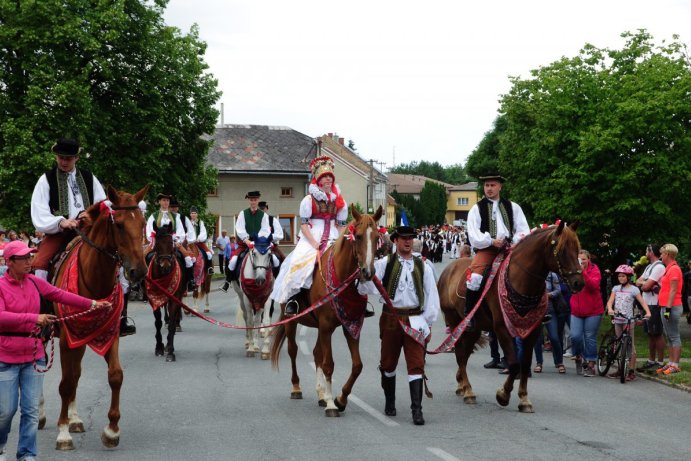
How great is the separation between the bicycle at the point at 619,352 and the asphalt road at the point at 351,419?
0.36m

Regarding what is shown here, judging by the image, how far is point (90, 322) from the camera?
851 centimetres

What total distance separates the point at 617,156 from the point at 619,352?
7.35m

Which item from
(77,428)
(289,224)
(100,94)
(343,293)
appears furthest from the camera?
(289,224)

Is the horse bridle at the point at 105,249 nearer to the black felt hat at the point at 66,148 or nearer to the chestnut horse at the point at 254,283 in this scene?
the black felt hat at the point at 66,148


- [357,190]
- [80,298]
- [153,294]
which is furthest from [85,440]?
[357,190]

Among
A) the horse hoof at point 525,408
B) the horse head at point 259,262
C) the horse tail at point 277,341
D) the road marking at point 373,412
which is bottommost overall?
the road marking at point 373,412

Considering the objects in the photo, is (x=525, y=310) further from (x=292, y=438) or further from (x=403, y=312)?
(x=292, y=438)

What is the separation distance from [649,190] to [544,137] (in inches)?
117

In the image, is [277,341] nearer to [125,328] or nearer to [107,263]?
[125,328]

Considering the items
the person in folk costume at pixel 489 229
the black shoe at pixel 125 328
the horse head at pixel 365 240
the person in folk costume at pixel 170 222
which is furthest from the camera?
the person in folk costume at pixel 170 222

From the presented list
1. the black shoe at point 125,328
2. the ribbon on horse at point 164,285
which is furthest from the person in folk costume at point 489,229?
the ribbon on horse at point 164,285

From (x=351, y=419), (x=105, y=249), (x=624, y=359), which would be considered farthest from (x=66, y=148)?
→ (x=624, y=359)

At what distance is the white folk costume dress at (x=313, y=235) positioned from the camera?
36.6ft

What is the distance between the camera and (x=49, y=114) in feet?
101
